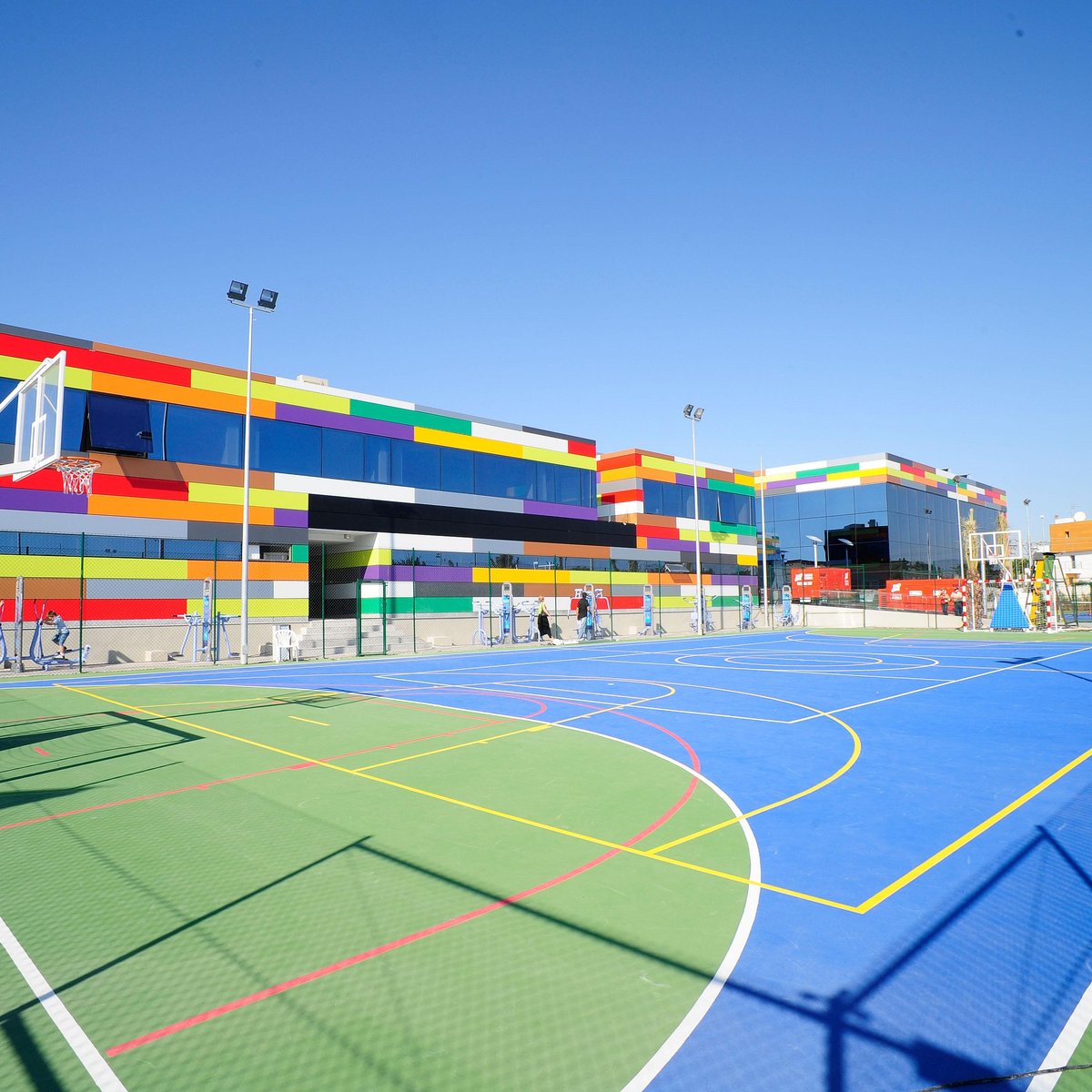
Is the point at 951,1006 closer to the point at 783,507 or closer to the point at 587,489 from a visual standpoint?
the point at 587,489

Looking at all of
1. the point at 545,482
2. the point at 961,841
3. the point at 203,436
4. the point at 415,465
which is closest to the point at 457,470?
the point at 415,465

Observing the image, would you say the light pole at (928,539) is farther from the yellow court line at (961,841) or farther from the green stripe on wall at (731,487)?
the yellow court line at (961,841)

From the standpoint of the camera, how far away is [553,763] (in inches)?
375

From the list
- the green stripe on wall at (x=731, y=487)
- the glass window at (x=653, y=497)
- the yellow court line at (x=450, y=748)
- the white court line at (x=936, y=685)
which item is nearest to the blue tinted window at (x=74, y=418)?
the yellow court line at (x=450, y=748)

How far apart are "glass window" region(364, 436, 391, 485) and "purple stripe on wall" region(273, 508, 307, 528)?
13.3 feet

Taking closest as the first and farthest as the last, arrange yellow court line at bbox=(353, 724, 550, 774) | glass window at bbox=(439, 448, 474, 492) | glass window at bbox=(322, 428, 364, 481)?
1. yellow court line at bbox=(353, 724, 550, 774)
2. glass window at bbox=(322, 428, 364, 481)
3. glass window at bbox=(439, 448, 474, 492)

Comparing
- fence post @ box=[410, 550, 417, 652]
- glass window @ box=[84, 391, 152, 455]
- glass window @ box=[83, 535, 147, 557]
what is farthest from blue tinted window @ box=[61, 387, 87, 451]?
fence post @ box=[410, 550, 417, 652]

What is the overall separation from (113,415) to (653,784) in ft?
90.1

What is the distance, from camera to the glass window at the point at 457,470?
3931 cm

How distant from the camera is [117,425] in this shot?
2816cm

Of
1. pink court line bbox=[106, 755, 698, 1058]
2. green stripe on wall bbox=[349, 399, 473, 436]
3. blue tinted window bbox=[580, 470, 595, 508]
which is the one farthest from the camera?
blue tinted window bbox=[580, 470, 595, 508]

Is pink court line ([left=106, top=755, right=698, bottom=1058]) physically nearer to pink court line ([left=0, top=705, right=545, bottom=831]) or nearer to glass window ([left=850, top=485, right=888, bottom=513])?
pink court line ([left=0, top=705, right=545, bottom=831])

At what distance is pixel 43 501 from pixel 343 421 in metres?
12.9

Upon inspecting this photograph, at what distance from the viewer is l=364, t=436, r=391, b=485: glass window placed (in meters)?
36.1
